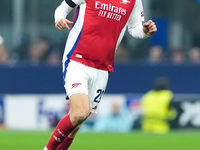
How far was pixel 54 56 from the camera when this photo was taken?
1545cm

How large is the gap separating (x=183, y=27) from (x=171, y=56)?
74cm

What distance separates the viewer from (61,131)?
693 cm

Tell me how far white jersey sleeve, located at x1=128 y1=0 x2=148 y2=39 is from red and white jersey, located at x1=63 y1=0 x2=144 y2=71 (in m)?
0.35

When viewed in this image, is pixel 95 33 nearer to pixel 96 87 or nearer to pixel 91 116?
pixel 96 87

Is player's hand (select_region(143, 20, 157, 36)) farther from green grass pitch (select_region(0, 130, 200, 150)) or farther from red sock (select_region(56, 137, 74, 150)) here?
green grass pitch (select_region(0, 130, 200, 150))

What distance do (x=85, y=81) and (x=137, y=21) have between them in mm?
1143

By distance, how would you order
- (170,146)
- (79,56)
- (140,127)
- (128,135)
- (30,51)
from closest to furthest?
1. (79,56)
2. (170,146)
3. (128,135)
4. (140,127)
5. (30,51)

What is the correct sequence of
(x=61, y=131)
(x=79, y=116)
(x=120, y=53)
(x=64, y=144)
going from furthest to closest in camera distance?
1. (x=120, y=53)
2. (x=64, y=144)
3. (x=61, y=131)
4. (x=79, y=116)

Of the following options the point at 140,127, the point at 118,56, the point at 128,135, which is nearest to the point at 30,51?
the point at 118,56

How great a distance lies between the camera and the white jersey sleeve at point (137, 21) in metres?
7.56

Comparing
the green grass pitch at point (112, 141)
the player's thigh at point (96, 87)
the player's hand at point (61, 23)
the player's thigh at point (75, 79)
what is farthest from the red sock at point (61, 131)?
the green grass pitch at point (112, 141)

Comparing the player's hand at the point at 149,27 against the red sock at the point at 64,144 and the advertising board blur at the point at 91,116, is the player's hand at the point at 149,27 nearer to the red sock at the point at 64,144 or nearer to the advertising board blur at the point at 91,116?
the red sock at the point at 64,144

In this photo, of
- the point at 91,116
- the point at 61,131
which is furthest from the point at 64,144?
the point at 91,116

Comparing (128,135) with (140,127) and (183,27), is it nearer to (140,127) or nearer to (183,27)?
(140,127)
